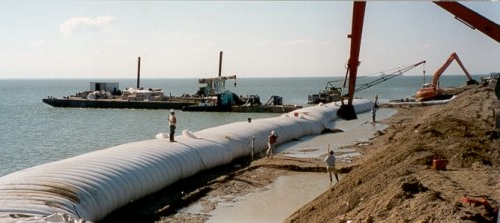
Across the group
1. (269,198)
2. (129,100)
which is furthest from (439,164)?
(129,100)

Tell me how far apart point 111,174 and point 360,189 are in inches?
267

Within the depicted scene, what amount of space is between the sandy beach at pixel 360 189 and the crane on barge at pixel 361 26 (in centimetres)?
266

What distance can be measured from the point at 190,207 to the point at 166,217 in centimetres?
137

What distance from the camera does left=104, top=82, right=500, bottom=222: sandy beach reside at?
434 inches

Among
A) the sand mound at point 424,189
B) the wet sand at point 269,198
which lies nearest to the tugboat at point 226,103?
the wet sand at point 269,198

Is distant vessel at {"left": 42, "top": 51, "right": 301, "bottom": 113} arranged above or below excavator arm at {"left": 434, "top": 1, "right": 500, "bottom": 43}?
below

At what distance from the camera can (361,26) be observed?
14602 millimetres

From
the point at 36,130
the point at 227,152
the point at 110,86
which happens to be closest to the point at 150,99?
the point at 110,86

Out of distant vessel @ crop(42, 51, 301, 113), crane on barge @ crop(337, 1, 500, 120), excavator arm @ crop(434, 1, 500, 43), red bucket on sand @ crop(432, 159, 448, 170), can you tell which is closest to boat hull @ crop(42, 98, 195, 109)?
distant vessel @ crop(42, 51, 301, 113)

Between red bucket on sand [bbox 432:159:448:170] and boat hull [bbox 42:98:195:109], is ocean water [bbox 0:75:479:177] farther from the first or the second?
red bucket on sand [bbox 432:159:448:170]

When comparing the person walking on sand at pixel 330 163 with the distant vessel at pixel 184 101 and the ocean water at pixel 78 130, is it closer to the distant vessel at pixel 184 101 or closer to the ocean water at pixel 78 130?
the ocean water at pixel 78 130

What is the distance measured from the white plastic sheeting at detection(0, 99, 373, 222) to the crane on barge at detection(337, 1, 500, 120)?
6.24m

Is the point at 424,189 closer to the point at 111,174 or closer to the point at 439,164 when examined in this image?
the point at 439,164

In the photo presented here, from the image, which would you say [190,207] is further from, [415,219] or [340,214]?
[415,219]
